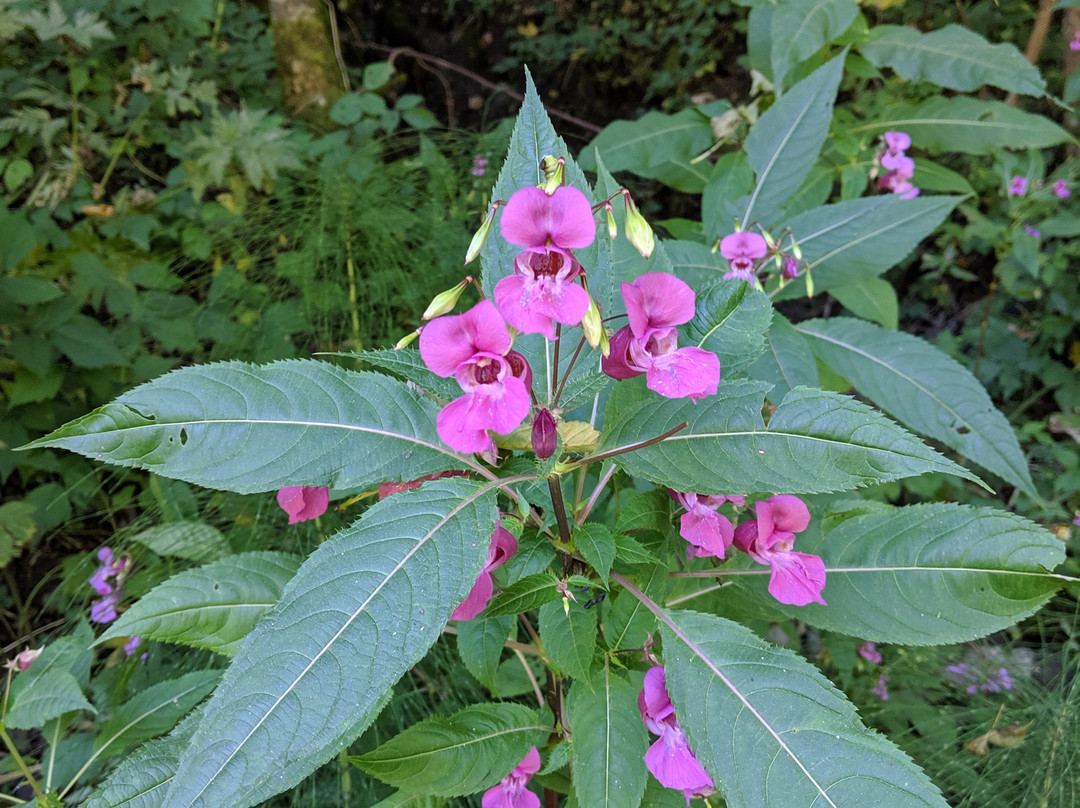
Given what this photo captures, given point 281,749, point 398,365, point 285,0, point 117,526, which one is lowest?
point 117,526

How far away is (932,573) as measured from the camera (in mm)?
865

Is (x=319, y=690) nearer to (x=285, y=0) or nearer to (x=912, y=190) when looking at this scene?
(x=912, y=190)

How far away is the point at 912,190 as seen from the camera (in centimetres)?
167

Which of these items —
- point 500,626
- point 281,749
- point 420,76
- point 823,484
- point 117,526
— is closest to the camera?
point 281,749

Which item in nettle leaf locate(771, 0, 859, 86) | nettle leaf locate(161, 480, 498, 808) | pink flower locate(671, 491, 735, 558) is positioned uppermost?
nettle leaf locate(771, 0, 859, 86)

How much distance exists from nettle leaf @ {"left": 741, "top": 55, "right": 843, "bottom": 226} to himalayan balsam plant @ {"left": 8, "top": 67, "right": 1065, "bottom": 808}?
618mm

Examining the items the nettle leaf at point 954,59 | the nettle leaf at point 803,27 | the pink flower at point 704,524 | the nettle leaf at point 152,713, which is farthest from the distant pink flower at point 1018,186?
the nettle leaf at point 152,713

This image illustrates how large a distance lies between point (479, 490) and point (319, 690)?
26 centimetres

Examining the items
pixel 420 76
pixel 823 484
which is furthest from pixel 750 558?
pixel 420 76

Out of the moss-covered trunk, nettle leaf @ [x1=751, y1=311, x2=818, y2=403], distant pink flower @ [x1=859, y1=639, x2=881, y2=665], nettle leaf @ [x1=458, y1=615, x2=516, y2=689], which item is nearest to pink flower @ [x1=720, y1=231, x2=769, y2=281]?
nettle leaf @ [x1=751, y1=311, x2=818, y2=403]

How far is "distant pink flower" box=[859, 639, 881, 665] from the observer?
5.84 ft

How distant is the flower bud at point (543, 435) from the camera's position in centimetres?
65

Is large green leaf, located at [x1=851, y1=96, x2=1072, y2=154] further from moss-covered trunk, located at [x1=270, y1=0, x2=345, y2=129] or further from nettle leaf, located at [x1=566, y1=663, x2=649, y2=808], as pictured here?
moss-covered trunk, located at [x1=270, y1=0, x2=345, y2=129]

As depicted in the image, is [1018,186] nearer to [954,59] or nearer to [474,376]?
[954,59]
